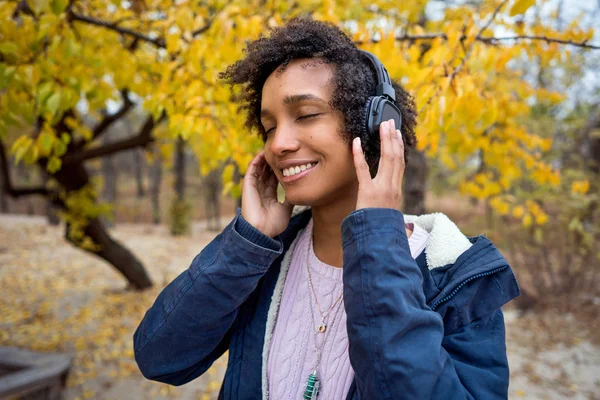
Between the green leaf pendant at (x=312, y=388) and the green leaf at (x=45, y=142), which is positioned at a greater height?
the green leaf at (x=45, y=142)

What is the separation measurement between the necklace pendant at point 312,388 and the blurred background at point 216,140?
3.44 ft

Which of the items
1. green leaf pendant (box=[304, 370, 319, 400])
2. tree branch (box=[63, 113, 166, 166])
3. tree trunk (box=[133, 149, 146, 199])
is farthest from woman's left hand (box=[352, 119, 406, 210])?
tree trunk (box=[133, 149, 146, 199])

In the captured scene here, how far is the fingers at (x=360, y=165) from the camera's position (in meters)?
1.04

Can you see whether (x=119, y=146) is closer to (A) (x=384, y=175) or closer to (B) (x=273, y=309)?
(B) (x=273, y=309)

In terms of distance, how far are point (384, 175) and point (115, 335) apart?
5463mm

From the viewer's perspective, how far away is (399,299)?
2.88ft

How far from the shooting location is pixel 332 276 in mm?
1265

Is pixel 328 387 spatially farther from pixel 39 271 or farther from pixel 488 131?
pixel 39 271

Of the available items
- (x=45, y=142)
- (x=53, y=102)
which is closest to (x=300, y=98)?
(x=53, y=102)

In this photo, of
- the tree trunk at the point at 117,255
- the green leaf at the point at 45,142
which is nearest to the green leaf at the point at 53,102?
the green leaf at the point at 45,142

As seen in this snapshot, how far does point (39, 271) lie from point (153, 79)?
742 centimetres

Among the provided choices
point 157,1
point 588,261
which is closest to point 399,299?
point 157,1

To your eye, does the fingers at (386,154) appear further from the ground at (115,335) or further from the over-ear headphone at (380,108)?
the ground at (115,335)

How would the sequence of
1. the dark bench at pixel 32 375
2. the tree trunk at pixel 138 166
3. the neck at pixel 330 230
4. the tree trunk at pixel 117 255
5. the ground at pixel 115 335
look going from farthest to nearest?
the tree trunk at pixel 138 166 → the tree trunk at pixel 117 255 → the ground at pixel 115 335 → the dark bench at pixel 32 375 → the neck at pixel 330 230
